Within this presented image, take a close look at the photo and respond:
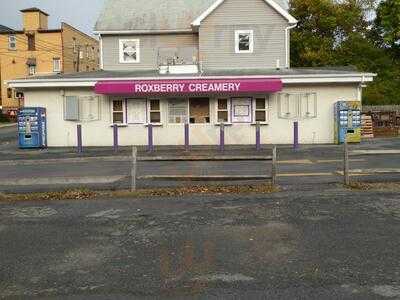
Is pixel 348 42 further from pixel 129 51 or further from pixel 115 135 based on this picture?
pixel 115 135

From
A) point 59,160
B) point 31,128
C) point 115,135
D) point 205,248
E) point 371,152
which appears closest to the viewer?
point 205,248

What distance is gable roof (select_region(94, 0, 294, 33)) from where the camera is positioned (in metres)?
31.0

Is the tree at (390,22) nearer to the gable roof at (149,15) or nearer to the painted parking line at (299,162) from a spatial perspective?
the gable roof at (149,15)

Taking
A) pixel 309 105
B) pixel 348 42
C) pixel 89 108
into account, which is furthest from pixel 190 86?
pixel 348 42

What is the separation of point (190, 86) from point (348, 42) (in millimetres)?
26688

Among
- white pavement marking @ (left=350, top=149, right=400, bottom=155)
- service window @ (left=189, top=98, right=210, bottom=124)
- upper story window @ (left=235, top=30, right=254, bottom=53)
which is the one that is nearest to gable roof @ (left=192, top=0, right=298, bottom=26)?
upper story window @ (left=235, top=30, right=254, bottom=53)

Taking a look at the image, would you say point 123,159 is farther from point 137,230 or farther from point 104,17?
point 104,17

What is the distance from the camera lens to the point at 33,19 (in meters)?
65.6

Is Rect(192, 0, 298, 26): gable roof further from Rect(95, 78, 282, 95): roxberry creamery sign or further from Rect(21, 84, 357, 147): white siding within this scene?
Rect(95, 78, 282, 95): roxberry creamery sign

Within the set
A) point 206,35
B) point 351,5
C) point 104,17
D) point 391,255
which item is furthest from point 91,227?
point 351,5

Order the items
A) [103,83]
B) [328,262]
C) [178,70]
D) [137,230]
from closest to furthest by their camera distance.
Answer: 1. [328,262]
2. [137,230]
3. [103,83]
4. [178,70]

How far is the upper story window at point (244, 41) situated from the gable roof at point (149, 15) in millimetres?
2781

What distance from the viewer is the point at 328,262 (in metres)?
6.65

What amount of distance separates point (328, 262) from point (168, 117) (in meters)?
20.0
